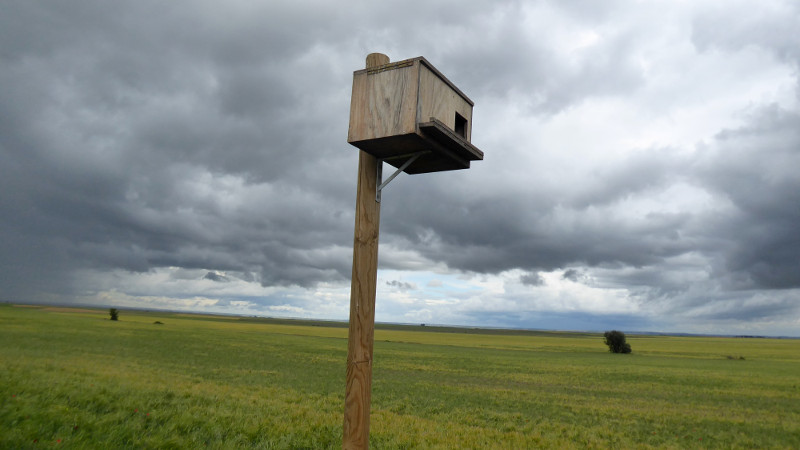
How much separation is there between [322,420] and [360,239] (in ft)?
20.5

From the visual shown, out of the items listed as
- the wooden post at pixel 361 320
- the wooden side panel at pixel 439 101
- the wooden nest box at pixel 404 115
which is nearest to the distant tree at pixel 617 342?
the wooden side panel at pixel 439 101

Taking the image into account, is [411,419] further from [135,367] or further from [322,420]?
[135,367]

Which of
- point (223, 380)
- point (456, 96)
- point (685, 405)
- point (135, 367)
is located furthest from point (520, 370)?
point (456, 96)

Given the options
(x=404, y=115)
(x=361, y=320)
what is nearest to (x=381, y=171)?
(x=404, y=115)

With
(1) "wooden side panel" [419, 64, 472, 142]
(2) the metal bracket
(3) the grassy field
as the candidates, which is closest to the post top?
(1) "wooden side panel" [419, 64, 472, 142]

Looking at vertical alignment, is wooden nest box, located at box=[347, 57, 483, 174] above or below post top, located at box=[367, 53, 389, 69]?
below

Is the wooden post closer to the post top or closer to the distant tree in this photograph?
the post top

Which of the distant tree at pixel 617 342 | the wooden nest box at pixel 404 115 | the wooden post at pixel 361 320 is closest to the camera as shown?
the wooden post at pixel 361 320

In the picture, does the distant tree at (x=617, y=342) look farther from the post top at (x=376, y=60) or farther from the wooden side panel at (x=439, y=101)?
the post top at (x=376, y=60)

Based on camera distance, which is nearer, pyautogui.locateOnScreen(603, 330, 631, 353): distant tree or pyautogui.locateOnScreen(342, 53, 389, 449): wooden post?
pyautogui.locateOnScreen(342, 53, 389, 449): wooden post

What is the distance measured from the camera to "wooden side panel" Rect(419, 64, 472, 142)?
5387 mm

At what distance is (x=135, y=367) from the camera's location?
59.0 ft

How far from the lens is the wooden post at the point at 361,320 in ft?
16.3

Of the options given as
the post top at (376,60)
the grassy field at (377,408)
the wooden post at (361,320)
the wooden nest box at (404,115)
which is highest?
the post top at (376,60)
